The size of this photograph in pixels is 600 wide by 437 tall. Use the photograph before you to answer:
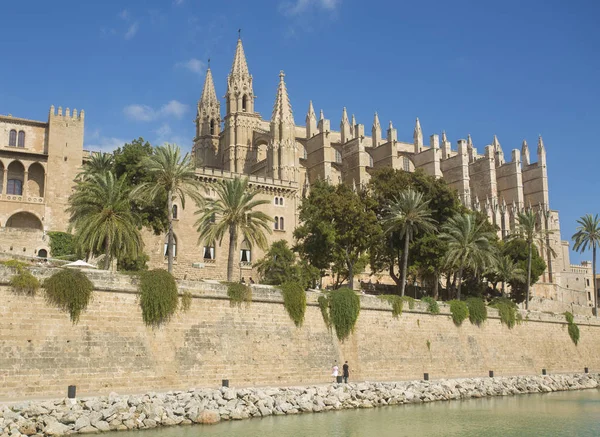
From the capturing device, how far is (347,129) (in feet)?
262

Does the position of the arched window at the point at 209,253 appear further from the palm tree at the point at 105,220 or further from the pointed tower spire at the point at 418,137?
the pointed tower spire at the point at 418,137

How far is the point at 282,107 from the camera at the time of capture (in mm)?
63625

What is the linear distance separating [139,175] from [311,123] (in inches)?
1590

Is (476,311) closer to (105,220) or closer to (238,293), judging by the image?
(238,293)

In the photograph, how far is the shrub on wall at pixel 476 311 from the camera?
37312mm

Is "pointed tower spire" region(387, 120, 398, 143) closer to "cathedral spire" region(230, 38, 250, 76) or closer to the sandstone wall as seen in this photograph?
"cathedral spire" region(230, 38, 250, 76)

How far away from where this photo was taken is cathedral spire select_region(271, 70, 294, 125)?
62.8 m

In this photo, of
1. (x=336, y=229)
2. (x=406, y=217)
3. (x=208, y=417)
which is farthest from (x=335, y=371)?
(x=336, y=229)

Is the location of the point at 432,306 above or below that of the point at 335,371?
above

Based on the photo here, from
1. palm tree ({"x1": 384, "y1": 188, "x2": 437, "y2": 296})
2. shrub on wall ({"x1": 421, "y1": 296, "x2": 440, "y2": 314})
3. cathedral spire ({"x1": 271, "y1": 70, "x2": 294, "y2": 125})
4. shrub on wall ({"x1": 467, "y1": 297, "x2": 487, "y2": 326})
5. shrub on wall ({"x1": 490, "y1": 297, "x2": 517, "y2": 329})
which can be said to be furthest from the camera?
cathedral spire ({"x1": 271, "y1": 70, "x2": 294, "y2": 125})

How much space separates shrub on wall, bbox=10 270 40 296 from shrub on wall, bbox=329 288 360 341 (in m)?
12.7

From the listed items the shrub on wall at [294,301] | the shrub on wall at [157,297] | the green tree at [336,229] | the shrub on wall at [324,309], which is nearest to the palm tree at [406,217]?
the green tree at [336,229]

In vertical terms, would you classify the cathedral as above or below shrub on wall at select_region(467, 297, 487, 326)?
above

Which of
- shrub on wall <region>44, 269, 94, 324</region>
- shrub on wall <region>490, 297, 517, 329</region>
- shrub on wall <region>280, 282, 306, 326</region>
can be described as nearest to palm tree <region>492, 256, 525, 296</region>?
shrub on wall <region>490, 297, 517, 329</region>
